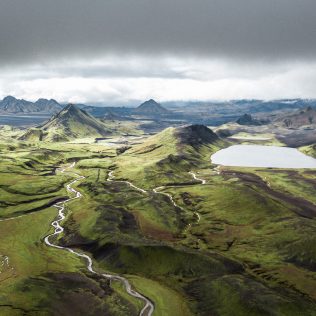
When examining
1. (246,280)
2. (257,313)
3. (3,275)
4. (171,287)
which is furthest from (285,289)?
(3,275)

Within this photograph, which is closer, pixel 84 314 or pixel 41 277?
pixel 84 314

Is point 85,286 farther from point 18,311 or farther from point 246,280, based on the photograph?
point 246,280

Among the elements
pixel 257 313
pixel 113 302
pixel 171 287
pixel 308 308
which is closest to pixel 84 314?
pixel 113 302

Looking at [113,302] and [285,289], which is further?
[285,289]

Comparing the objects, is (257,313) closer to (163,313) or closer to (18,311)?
(163,313)

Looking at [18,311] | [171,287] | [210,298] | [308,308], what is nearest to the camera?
[18,311]

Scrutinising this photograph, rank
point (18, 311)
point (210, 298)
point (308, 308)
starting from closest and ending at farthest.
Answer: point (18, 311)
point (308, 308)
point (210, 298)

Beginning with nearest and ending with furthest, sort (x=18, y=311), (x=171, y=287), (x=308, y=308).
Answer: (x=18, y=311) < (x=308, y=308) < (x=171, y=287)

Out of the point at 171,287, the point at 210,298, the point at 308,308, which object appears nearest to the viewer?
the point at 308,308
